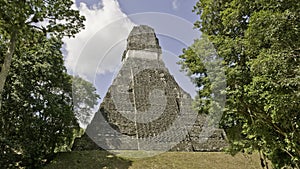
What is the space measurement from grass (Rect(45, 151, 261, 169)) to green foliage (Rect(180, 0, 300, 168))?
4719mm

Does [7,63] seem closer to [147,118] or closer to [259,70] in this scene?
[259,70]

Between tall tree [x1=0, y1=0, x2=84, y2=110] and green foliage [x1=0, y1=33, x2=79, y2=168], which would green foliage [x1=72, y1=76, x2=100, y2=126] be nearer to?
green foliage [x1=0, y1=33, x2=79, y2=168]

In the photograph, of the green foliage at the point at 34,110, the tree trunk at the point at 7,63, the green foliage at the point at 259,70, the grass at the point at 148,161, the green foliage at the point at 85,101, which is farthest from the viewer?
the green foliage at the point at 85,101

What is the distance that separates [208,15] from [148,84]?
11.8 m

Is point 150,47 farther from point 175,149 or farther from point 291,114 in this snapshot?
point 291,114

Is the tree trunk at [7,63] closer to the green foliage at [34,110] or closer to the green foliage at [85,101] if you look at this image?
the green foliage at [34,110]

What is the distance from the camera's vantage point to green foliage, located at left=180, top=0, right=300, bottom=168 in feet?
16.7

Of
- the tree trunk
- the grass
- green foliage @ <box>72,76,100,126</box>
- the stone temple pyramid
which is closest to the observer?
the tree trunk

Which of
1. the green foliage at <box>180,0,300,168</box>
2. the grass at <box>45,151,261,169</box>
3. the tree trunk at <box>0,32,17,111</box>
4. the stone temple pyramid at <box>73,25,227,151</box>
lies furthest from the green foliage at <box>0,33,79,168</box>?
the green foliage at <box>180,0,300,168</box>

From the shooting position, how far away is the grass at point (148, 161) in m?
12.2

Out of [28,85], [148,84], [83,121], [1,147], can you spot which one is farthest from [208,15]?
[83,121]

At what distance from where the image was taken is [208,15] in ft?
28.9

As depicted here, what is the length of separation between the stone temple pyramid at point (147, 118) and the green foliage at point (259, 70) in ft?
25.9

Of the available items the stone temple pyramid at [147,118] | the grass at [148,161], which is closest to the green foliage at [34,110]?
the grass at [148,161]
